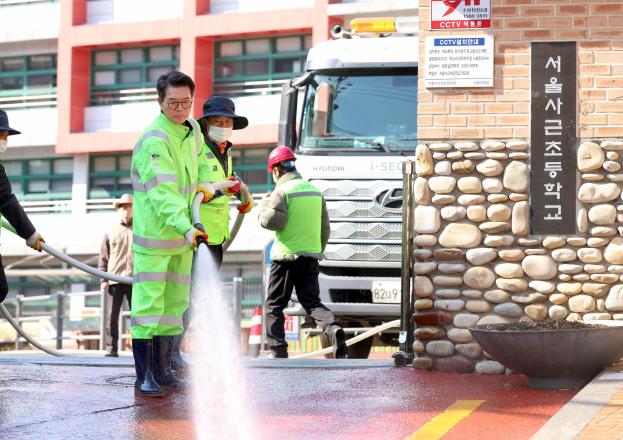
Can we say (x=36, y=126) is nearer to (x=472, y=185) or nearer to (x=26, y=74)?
(x=26, y=74)

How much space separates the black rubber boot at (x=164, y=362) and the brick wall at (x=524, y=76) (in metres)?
2.52

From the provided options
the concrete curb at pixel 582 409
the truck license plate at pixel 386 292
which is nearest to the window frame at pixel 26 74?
the truck license plate at pixel 386 292

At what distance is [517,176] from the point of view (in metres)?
9.78

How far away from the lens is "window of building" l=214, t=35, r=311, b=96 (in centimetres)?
4481

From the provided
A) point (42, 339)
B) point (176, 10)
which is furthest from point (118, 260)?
point (176, 10)

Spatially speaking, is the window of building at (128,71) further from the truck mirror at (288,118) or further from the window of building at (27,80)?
the truck mirror at (288,118)

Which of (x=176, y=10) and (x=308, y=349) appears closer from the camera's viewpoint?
(x=308, y=349)

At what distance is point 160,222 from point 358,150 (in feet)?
24.4

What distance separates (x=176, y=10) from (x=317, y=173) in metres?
31.0

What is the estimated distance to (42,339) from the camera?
878 inches

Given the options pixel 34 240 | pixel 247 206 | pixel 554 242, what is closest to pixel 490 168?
pixel 554 242

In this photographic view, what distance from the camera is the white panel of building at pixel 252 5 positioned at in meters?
43.8

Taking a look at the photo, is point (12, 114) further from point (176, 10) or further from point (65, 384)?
point (65, 384)

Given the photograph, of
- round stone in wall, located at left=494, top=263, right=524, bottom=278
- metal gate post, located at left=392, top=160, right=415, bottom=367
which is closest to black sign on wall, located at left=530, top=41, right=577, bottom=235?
round stone in wall, located at left=494, top=263, right=524, bottom=278
